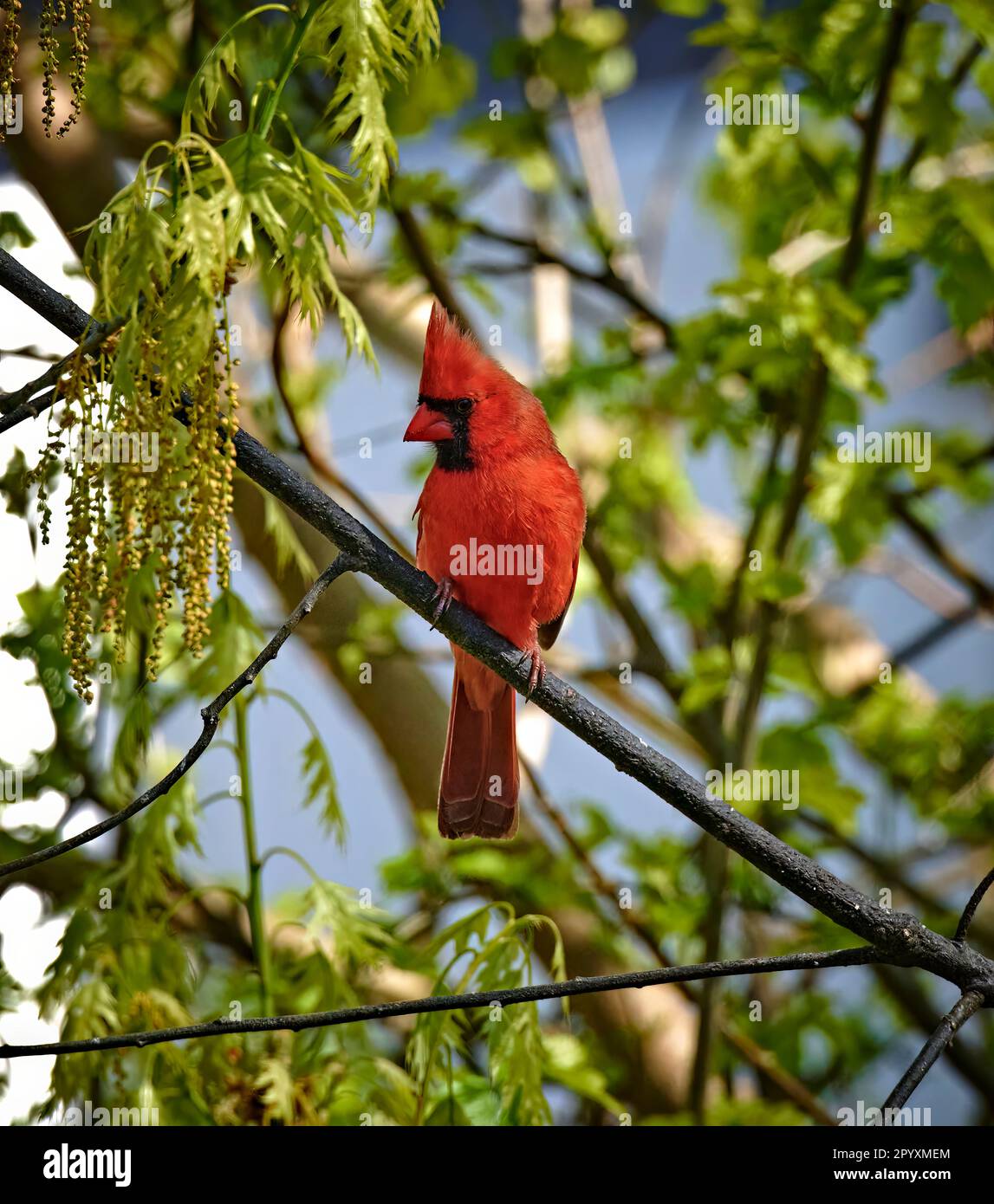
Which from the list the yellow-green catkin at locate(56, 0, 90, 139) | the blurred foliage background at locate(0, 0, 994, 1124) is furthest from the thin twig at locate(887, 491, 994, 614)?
the yellow-green catkin at locate(56, 0, 90, 139)

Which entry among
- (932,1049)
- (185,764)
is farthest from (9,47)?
(932,1049)

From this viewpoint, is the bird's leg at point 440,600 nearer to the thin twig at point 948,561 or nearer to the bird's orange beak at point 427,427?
the bird's orange beak at point 427,427

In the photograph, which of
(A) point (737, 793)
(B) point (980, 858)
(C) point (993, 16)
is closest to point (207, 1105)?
(A) point (737, 793)

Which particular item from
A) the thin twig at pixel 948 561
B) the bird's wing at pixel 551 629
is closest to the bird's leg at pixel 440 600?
the bird's wing at pixel 551 629

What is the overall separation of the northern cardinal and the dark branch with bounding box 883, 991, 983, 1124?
2.75 ft

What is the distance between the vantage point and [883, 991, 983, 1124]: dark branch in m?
1.29

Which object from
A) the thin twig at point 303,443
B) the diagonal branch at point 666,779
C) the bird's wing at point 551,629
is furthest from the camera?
the thin twig at point 303,443

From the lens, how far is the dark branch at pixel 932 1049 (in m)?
1.29

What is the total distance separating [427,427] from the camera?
2107 millimetres

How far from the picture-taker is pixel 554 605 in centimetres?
233

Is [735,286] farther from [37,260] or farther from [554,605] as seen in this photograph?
[37,260]

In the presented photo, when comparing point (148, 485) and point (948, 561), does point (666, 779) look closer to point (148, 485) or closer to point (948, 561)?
point (148, 485)

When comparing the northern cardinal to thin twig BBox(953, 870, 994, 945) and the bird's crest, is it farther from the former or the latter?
thin twig BBox(953, 870, 994, 945)
